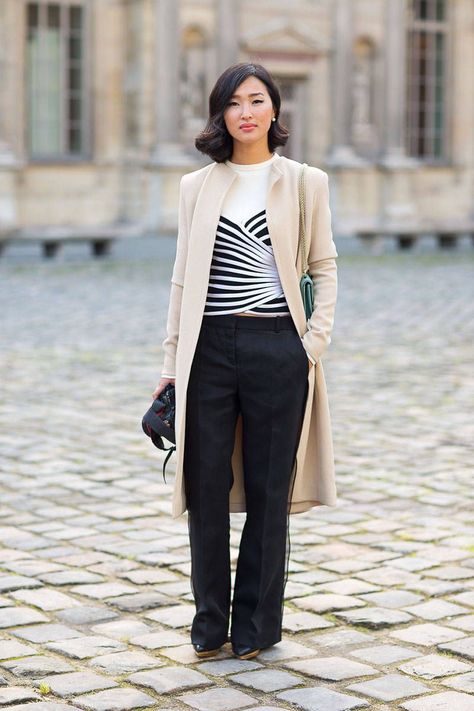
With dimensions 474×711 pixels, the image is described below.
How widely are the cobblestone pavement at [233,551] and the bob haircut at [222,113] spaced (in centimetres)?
155

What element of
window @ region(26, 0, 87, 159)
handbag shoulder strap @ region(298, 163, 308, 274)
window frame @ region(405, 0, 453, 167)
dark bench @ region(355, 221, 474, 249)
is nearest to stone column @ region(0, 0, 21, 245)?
window @ region(26, 0, 87, 159)

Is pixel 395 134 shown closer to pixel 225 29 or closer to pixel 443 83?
pixel 443 83

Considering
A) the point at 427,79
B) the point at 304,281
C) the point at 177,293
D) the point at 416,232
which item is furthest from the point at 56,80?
the point at 304,281

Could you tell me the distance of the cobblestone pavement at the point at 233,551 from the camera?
4.36 meters

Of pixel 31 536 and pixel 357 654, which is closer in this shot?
pixel 357 654

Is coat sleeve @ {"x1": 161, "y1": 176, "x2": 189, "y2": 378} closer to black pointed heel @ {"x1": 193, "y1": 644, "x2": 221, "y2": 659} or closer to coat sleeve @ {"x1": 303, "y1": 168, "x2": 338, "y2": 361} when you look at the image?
coat sleeve @ {"x1": 303, "y1": 168, "x2": 338, "y2": 361}

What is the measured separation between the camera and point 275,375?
452 centimetres

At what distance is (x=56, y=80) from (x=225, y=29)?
3293 millimetres

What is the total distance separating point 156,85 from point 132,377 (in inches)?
656

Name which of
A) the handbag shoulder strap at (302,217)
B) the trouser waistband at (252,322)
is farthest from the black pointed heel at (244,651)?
the handbag shoulder strap at (302,217)

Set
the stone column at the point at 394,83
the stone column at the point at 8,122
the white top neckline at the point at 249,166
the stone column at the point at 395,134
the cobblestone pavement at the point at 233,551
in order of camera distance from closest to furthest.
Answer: the cobblestone pavement at the point at 233,551 → the white top neckline at the point at 249,166 → the stone column at the point at 8,122 → the stone column at the point at 395,134 → the stone column at the point at 394,83

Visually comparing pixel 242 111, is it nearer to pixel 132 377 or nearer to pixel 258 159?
pixel 258 159

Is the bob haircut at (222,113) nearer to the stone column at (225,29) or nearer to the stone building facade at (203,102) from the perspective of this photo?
the stone building facade at (203,102)

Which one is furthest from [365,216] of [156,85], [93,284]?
[93,284]
